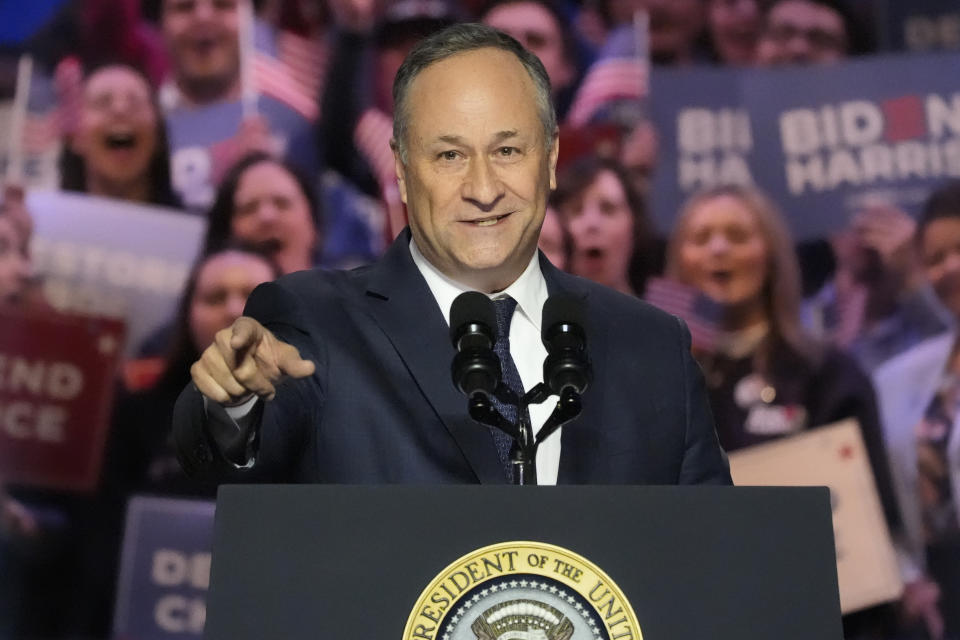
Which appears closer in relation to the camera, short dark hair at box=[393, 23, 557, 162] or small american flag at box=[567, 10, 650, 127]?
short dark hair at box=[393, 23, 557, 162]

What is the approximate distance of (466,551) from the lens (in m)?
1.12

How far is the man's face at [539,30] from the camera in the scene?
4.40 meters

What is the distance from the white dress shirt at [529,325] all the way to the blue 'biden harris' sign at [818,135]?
258 centimetres

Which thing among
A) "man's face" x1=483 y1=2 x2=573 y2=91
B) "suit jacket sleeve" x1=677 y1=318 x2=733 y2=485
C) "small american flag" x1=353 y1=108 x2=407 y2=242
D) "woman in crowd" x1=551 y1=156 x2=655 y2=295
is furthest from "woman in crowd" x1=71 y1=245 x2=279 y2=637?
"suit jacket sleeve" x1=677 y1=318 x2=733 y2=485

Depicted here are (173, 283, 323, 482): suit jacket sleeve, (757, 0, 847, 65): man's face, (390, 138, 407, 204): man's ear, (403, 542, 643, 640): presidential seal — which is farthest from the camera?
(757, 0, 847, 65): man's face

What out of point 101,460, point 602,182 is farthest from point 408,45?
point 101,460

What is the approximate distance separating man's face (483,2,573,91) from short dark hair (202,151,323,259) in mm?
889

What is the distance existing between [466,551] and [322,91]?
345cm

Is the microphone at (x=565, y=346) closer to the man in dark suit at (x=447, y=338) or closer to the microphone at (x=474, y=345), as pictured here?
the microphone at (x=474, y=345)

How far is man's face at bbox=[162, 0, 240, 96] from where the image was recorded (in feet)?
14.3

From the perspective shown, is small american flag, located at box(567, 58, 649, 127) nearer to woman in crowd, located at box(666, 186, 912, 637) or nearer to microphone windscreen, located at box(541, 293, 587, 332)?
woman in crowd, located at box(666, 186, 912, 637)

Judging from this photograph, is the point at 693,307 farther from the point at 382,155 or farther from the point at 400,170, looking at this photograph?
the point at 400,170

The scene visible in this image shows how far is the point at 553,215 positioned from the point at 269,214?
3.24 ft

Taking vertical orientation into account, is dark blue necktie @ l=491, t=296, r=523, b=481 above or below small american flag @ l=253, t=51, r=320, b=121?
below
